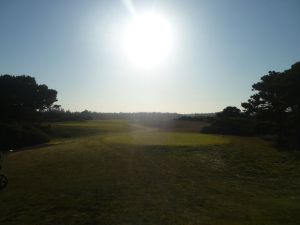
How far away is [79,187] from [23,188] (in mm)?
2637

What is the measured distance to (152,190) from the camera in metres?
16.5

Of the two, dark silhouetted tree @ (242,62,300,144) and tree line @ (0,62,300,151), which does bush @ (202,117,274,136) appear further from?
dark silhouetted tree @ (242,62,300,144)

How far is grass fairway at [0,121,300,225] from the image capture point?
12203mm

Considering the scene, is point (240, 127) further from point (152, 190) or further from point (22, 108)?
point (152, 190)

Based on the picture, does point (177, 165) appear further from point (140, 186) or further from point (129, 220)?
point (129, 220)

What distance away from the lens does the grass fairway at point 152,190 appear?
12.2m

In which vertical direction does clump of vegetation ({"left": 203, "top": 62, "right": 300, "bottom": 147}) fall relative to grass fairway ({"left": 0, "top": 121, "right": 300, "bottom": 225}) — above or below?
above

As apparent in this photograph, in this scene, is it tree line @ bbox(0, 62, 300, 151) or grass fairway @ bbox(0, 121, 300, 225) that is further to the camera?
tree line @ bbox(0, 62, 300, 151)

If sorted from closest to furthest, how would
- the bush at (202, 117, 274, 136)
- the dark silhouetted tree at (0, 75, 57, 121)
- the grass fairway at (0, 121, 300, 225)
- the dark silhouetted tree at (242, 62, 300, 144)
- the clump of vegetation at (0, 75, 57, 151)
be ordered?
the grass fairway at (0, 121, 300, 225), the dark silhouetted tree at (242, 62, 300, 144), the clump of vegetation at (0, 75, 57, 151), the dark silhouetted tree at (0, 75, 57, 121), the bush at (202, 117, 274, 136)

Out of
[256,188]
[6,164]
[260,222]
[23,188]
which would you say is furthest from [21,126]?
[260,222]

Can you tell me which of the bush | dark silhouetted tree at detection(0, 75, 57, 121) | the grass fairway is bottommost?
the grass fairway

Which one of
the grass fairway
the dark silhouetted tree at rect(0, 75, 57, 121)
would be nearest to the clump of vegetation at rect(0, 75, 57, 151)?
the dark silhouetted tree at rect(0, 75, 57, 121)

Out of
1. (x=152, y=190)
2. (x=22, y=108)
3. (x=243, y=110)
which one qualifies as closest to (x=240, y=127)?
(x=243, y=110)

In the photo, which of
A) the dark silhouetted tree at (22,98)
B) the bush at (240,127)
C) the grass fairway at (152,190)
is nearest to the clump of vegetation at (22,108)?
the dark silhouetted tree at (22,98)
